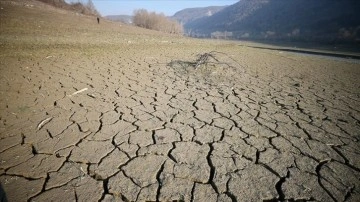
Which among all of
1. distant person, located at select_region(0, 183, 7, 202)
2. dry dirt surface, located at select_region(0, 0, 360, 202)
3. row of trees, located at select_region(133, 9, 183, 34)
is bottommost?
distant person, located at select_region(0, 183, 7, 202)

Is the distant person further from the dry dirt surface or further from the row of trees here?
the row of trees

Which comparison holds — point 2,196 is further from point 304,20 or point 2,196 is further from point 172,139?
point 304,20

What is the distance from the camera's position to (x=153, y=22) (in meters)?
37.1

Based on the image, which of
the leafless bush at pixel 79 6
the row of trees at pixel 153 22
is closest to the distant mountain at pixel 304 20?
the row of trees at pixel 153 22

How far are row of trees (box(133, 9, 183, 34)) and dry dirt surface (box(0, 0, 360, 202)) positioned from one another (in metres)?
34.2

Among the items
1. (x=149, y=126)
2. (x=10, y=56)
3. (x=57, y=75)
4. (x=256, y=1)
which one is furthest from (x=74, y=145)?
(x=256, y=1)

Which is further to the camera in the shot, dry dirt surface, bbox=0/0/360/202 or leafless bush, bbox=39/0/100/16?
leafless bush, bbox=39/0/100/16

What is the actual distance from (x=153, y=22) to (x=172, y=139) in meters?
37.8

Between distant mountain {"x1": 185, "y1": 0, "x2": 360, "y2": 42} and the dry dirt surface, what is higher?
distant mountain {"x1": 185, "y1": 0, "x2": 360, "y2": 42}

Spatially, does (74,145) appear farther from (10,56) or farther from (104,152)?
(10,56)

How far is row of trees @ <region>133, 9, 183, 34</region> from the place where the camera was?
36888mm

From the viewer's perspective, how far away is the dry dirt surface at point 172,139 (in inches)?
71.8

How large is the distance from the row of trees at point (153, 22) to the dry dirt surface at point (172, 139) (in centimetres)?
3417

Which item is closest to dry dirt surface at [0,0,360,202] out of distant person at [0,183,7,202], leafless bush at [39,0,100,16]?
distant person at [0,183,7,202]
